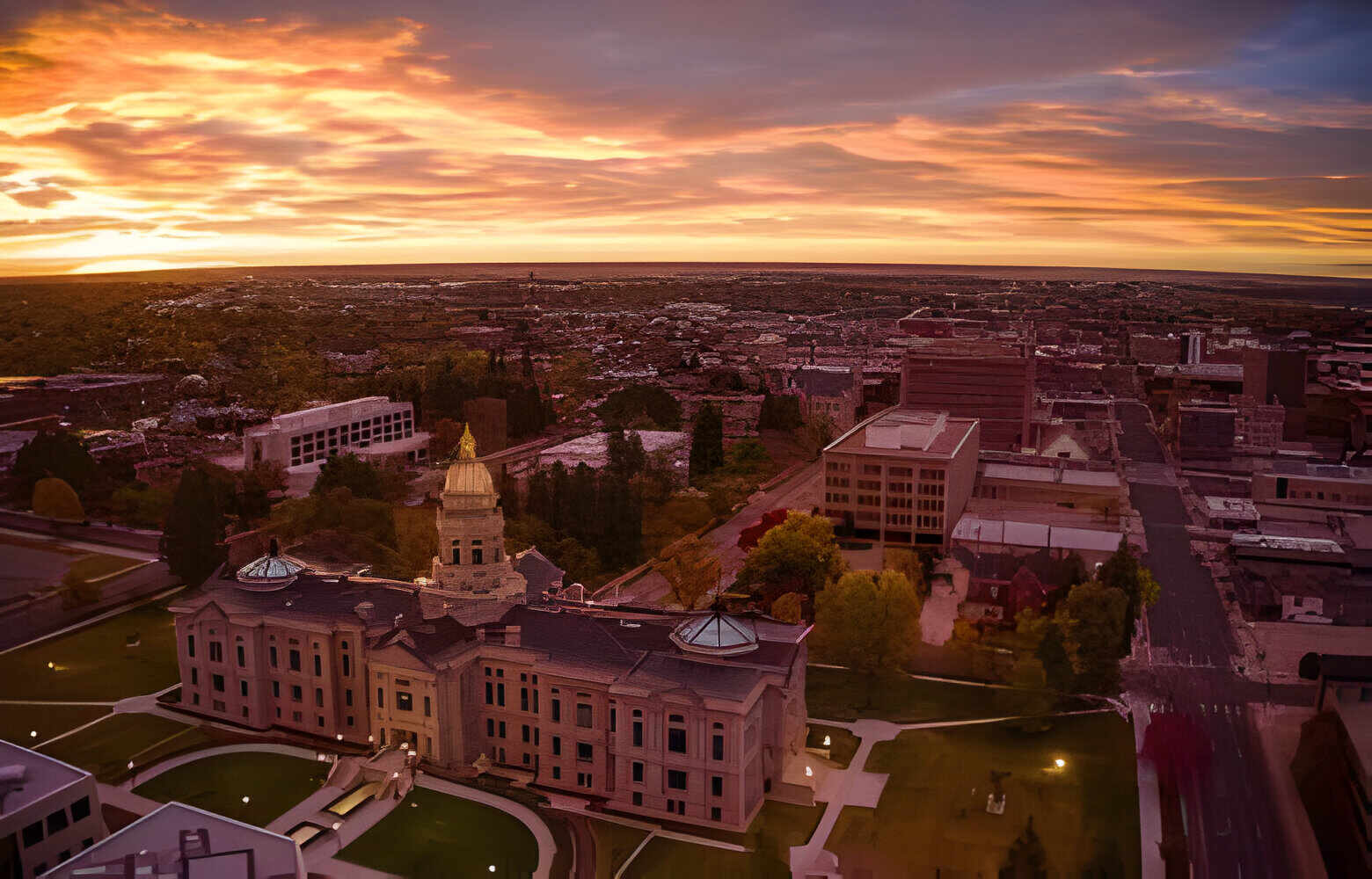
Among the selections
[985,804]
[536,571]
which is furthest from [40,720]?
[985,804]

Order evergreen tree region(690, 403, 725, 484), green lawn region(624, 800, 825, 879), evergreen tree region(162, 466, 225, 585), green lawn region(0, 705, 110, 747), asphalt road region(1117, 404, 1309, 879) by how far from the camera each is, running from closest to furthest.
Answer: green lawn region(624, 800, 825, 879) → asphalt road region(1117, 404, 1309, 879) → green lawn region(0, 705, 110, 747) → evergreen tree region(162, 466, 225, 585) → evergreen tree region(690, 403, 725, 484)

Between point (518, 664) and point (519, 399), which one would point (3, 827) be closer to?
point (518, 664)

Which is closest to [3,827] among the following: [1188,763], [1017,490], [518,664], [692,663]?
[518,664]

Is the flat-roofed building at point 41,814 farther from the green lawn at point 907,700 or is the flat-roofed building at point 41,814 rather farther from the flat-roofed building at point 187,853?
the green lawn at point 907,700

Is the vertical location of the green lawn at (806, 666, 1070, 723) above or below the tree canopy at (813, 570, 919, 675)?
below

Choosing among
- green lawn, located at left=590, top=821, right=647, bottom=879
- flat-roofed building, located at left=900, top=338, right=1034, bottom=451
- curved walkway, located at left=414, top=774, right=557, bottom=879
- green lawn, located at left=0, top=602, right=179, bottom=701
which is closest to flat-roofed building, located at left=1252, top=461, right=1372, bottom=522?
flat-roofed building, located at left=900, top=338, right=1034, bottom=451

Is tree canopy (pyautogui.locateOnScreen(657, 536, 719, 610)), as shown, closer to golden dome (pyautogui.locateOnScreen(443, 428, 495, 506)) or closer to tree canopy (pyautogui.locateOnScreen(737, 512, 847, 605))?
tree canopy (pyautogui.locateOnScreen(737, 512, 847, 605))

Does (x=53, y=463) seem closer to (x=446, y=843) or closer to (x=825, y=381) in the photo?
(x=446, y=843)
